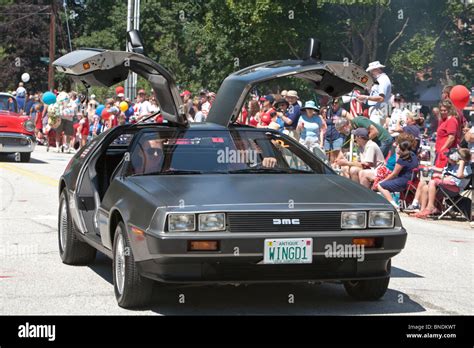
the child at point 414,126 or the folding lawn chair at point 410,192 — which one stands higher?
the child at point 414,126

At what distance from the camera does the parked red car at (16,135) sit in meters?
24.0

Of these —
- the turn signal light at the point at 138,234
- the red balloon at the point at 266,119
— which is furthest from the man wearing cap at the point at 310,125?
the turn signal light at the point at 138,234

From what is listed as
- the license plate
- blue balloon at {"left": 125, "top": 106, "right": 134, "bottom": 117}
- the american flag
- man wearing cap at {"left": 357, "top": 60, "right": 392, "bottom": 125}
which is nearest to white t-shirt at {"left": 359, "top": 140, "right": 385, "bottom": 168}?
man wearing cap at {"left": 357, "top": 60, "right": 392, "bottom": 125}

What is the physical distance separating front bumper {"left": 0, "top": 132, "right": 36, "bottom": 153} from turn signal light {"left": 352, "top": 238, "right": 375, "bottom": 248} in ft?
58.5

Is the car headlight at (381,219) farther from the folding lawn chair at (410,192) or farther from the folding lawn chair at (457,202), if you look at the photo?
the folding lawn chair at (410,192)

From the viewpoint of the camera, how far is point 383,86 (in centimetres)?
1870

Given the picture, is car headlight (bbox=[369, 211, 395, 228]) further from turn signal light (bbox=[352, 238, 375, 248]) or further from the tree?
the tree

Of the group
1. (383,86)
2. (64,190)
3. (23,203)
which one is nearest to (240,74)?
(64,190)

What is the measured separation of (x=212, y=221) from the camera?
6.90m

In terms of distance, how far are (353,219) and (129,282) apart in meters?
1.64

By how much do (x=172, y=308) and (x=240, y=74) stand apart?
2.66 metres

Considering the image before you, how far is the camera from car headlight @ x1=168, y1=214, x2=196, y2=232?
6.89m

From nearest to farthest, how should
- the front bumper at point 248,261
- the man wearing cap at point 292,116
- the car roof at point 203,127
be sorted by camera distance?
the front bumper at point 248,261 < the car roof at point 203,127 < the man wearing cap at point 292,116
